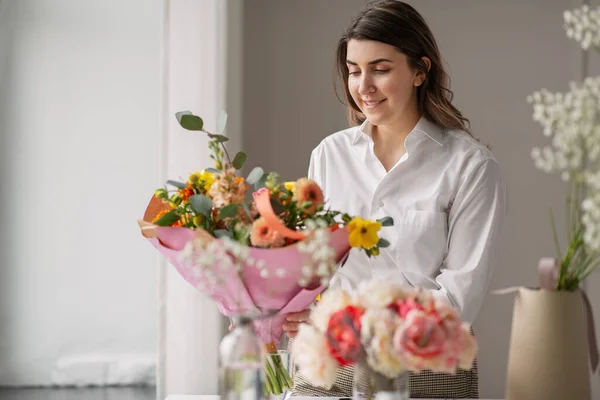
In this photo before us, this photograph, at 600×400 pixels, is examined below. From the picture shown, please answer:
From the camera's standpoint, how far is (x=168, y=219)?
1.62m

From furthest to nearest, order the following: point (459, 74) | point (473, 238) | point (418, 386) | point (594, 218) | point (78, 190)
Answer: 1. point (78, 190)
2. point (459, 74)
3. point (473, 238)
4. point (418, 386)
5. point (594, 218)

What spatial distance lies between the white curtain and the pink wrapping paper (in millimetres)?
2059

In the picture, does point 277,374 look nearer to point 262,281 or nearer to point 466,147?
point 262,281

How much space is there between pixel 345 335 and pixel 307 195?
1.14 ft

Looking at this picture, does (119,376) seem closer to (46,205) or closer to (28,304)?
(28,304)

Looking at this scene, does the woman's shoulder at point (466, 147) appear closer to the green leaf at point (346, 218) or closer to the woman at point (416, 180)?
the woman at point (416, 180)

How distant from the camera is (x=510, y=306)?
425 cm

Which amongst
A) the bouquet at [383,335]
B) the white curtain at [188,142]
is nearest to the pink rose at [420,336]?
the bouquet at [383,335]

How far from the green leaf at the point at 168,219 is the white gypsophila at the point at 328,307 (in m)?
0.41

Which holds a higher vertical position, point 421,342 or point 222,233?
point 222,233

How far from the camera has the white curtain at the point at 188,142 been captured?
372cm

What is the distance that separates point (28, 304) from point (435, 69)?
3.15 meters

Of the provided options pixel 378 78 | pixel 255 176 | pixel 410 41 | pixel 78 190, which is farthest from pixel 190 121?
pixel 78 190

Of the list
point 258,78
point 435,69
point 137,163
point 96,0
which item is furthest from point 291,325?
point 96,0
